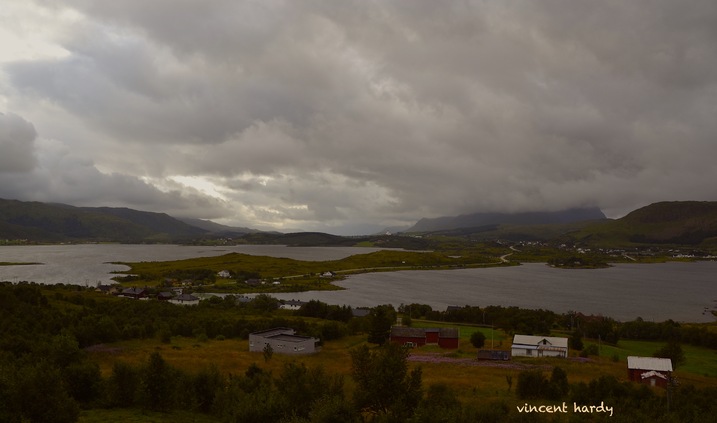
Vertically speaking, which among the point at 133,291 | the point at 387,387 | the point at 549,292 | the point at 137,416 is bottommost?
the point at 549,292

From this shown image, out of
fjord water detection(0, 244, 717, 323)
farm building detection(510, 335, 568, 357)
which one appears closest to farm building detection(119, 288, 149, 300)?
fjord water detection(0, 244, 717, 323)

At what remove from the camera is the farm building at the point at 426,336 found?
64562 millimetres

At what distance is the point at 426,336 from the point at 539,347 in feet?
48.7

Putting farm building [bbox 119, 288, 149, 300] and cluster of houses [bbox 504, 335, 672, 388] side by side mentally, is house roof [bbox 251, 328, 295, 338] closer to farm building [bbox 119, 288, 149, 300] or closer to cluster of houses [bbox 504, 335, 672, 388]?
cluster of houses [bbox 504, 335, 672, 388]

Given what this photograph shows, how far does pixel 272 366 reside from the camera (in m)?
48.1

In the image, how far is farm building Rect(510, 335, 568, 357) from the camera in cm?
5741

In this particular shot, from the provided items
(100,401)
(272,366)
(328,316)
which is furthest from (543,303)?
(100,401)

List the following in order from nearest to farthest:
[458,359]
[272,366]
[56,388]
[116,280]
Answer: [56,388] → [272,366] → [458,359] → [116,280]

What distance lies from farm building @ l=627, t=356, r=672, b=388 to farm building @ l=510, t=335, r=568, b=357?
418 inches

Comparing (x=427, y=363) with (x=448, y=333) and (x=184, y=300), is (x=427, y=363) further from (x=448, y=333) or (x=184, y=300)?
(x=184, y=300)

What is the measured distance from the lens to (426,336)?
6625 cm

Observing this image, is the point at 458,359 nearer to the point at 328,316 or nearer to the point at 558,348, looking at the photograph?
the point at 558,348

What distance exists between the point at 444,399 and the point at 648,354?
48964 millimetres

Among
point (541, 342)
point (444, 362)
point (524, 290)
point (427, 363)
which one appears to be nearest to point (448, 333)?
point (541, 342)
